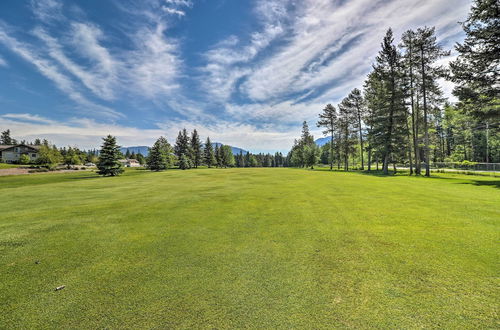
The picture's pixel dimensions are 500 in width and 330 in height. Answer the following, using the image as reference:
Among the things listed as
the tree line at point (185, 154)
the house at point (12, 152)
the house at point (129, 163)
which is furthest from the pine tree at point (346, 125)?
the house at point (129, 163)

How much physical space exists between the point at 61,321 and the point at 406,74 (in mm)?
36810

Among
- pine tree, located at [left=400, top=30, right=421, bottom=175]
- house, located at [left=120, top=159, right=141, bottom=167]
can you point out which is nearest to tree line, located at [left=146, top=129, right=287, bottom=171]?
house, located at [left=120, top=159, right=141, bottom=167]

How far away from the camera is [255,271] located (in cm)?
389

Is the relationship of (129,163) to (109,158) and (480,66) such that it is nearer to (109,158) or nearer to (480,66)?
(109,158)

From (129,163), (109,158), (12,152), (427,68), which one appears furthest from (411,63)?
(129,163)

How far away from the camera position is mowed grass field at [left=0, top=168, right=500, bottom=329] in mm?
2723

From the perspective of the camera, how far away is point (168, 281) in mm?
3594

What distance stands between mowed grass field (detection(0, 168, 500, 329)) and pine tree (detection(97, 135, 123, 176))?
3043 centimetres

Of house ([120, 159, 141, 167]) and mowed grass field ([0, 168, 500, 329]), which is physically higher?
house ([120, 159, 141, 167])

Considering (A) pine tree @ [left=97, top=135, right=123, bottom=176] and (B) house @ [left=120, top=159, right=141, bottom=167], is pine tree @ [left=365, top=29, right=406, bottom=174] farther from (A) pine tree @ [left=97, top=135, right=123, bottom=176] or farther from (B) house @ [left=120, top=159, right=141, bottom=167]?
(B) house @ [left=120, top=159, right=141, bottom=167]

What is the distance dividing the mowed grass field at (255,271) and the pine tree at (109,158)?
99.8 ft

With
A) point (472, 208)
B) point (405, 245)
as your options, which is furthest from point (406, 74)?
point (405, 245)

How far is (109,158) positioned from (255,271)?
38868 mm

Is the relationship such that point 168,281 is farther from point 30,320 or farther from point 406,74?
point 406,74
